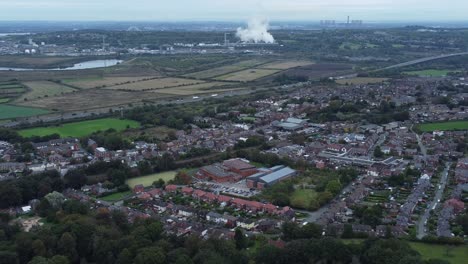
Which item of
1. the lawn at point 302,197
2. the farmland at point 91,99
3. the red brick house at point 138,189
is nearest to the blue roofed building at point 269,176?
the lawn at point 302,197

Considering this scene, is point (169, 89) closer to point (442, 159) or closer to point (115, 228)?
point (442, 159)

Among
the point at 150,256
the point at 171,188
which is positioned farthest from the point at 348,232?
the point at 171,188

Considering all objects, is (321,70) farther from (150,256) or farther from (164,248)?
(150,256)

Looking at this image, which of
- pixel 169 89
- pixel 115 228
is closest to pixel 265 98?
pixel 169 89

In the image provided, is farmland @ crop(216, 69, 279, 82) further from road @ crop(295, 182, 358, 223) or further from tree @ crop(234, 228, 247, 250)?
tree @ crop(234, 228, 247, 250)

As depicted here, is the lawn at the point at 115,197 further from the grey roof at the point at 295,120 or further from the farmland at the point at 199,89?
the farmland at the point at 199,89
